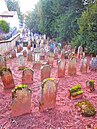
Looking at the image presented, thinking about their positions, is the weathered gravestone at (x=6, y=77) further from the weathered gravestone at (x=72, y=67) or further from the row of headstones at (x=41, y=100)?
the weathered gravestone at (x=72, y=67)

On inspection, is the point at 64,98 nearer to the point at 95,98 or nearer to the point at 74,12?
the point at 95,98

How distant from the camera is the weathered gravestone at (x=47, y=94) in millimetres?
5121

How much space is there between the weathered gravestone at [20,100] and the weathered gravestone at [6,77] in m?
1.91

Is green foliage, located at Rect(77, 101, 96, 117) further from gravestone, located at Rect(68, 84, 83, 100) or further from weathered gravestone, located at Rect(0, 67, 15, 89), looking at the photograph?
weathered gravestone, located at Rect(0, 67, 15, 89)

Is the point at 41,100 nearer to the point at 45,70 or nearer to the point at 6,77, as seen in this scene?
the point at 6,77

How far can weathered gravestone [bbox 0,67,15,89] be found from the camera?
261 inches

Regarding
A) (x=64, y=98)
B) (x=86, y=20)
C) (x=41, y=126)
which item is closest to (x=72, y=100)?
(x=64, y=98)

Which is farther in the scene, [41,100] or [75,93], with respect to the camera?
[75,93]

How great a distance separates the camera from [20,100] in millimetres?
4895

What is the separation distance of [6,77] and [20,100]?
1992 mm

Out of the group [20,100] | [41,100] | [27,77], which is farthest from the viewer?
[27,77]

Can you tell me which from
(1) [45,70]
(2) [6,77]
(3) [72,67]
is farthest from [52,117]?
(3) [72,67]

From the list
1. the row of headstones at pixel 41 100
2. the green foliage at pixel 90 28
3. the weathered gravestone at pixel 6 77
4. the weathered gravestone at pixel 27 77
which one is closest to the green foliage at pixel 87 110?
the row of headstones at pixel 41 100

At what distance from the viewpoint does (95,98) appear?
6.18m
